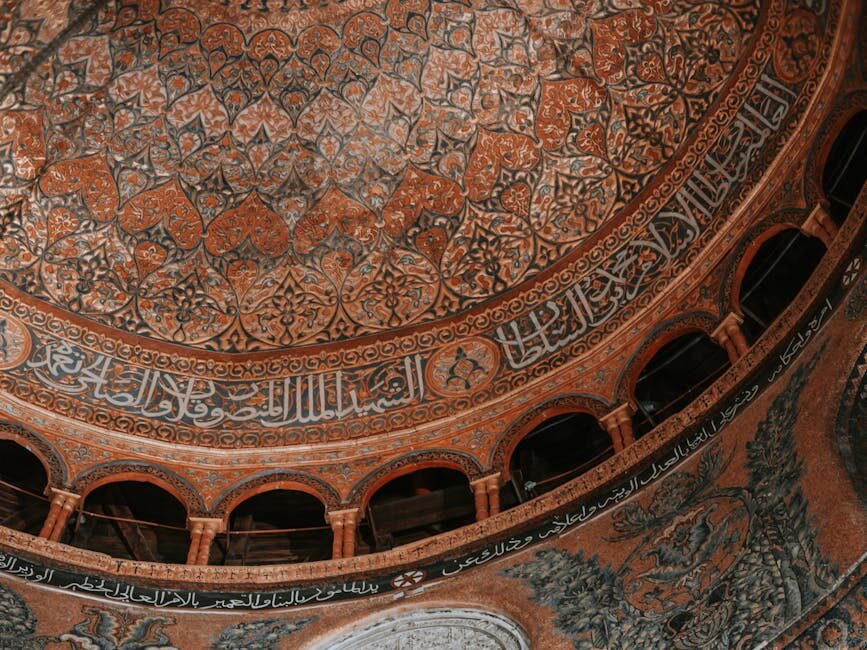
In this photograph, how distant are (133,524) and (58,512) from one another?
1266 mm

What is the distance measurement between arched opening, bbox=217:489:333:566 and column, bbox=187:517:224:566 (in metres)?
0.19

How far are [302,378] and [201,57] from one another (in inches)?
162

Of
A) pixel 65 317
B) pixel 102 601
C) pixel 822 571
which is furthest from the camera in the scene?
pixel 65 317

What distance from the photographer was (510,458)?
12.7m

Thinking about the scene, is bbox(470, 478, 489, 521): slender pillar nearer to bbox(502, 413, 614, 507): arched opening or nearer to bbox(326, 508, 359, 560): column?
bbox(502, 413, 614, 507): arched opening

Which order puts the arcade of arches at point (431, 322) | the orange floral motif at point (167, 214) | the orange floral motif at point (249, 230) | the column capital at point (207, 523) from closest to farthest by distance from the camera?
the arcade of arches at point (431, 322)
the column capital at point (207, 523)
the orange floral motif at point (167, 214)
the orange floral motif at point (249, 230)

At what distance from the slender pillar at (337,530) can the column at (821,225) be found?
5061 mm

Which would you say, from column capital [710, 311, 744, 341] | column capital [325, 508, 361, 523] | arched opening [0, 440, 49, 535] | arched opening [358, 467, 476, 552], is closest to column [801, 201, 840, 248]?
column capital [710, 311, 744, 341]

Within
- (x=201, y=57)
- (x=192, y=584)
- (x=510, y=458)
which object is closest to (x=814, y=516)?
(x=510, y=458)


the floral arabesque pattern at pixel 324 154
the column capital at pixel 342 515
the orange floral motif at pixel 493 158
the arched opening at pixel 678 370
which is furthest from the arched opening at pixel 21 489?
the arched opening at pixel 678 370

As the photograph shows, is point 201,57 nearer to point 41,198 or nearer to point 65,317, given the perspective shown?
point 41,198

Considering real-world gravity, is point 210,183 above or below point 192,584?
above

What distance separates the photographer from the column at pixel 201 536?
12047 mm

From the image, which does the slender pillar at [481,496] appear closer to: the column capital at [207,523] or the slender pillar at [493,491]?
the slender pillar at [493,491]
